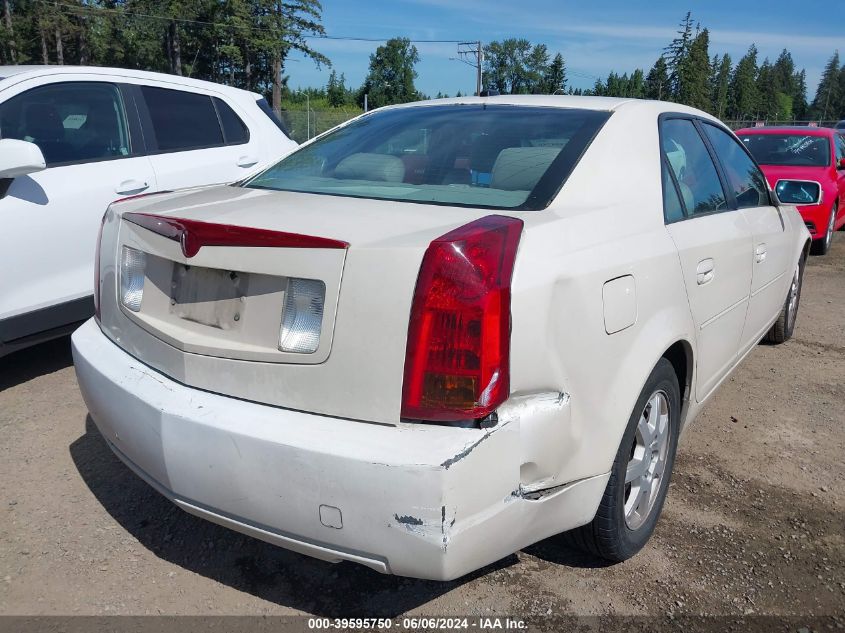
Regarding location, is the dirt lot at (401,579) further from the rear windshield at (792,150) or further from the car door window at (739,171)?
the rear windshield at (792,150)

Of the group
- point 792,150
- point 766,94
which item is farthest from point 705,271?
point 766,94

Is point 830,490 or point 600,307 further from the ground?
point 600,307

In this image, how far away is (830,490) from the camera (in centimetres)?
313

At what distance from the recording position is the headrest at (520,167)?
2361 mm

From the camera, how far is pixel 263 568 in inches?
99.7

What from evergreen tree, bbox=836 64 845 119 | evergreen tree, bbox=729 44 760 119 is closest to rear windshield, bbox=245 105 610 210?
evergreen tree, bbox=729 44 760 119

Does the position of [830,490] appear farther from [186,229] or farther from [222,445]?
[186,229]

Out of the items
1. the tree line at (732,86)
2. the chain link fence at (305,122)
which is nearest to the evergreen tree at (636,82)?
the tree line at (732,86)

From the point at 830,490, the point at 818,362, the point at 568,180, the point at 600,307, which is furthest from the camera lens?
the point at 818,362

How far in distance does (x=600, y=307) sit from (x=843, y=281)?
689cm

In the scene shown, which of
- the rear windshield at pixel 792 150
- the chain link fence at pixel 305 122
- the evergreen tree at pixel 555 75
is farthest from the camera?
the evergreen tree at pixel 555 75

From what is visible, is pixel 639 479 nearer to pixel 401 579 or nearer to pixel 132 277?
pixel 401 579

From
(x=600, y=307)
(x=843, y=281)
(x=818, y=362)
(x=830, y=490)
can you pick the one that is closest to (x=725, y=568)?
(x=830, y=490)

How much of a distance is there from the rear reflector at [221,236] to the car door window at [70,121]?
7.83 feet
